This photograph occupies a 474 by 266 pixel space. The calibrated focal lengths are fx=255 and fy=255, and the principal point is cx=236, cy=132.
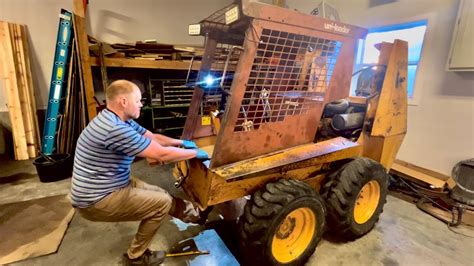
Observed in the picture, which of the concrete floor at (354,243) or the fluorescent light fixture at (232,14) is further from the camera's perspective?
the concrete floor at (354,243)

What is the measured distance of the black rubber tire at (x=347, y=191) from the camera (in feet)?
6.64

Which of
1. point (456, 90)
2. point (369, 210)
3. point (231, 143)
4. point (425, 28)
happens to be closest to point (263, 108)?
point (231, 143)

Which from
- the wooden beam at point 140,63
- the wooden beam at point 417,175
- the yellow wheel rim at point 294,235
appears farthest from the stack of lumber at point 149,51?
the wooden beam at point 417,175

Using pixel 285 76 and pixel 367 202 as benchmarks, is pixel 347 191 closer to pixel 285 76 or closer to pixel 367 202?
pixel 367 202

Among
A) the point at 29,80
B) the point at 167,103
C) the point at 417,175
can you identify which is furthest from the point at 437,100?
the point at 29,80

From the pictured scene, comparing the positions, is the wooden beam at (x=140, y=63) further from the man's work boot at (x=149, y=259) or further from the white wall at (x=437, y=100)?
the white wall at (x=437, y=100)

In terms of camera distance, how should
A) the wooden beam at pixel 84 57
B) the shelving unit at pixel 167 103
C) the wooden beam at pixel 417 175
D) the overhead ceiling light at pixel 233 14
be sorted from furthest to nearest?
the shelving unit at pixel 167 103 → the wooden beam at pixel 84 57 → the wooden beam at pixel 417 175 → the overhead ceiling light at pixel 233 14

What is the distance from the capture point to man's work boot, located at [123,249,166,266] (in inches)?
73.9

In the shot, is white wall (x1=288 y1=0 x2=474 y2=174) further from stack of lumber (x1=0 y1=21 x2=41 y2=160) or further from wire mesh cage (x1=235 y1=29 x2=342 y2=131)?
stack of lumber (x1=0 y1=21 x2=41 y2=160)

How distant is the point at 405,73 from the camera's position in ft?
7.64

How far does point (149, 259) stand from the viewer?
6.18 ft

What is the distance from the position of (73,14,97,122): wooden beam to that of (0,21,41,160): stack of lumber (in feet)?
3.81

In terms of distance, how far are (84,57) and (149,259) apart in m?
2.99

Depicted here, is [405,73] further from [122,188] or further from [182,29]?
[182,29]
